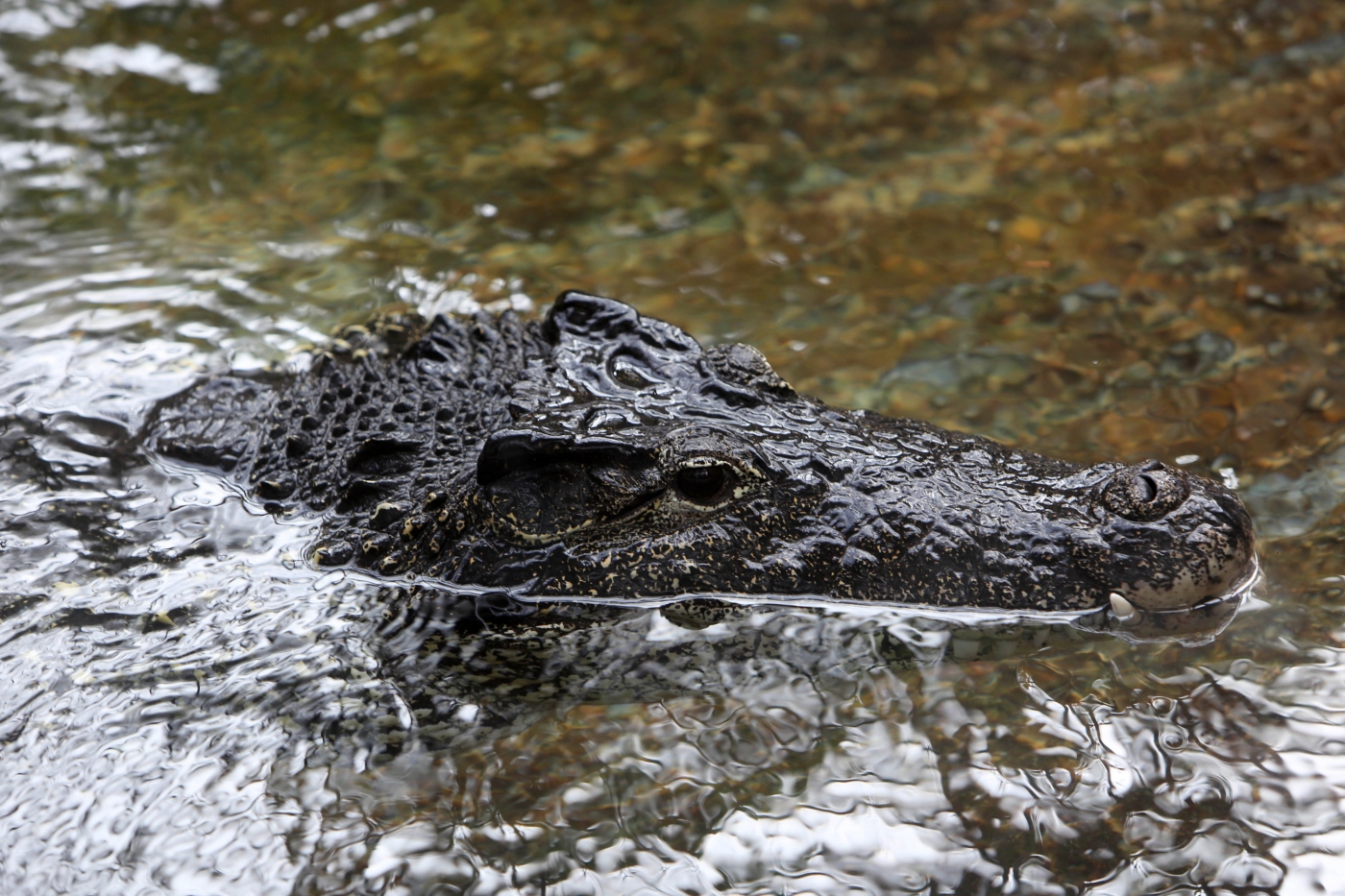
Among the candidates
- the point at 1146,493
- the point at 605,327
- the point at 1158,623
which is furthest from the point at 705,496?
the point at 1158,623

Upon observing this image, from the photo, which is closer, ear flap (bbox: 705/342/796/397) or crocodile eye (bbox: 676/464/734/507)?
crocodile eye (bbox: 676/464/734/507)

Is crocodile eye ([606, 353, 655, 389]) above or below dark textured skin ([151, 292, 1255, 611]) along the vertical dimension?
above

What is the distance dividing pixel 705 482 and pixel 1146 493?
1272mm

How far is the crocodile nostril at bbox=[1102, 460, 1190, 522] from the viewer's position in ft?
10.9

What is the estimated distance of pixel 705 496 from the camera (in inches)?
141

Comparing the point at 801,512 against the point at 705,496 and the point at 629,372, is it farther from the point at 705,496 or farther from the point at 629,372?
the point at 629,372

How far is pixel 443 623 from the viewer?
3812 mm

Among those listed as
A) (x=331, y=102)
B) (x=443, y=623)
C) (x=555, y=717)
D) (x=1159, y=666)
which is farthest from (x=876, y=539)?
(x=331, y=102)

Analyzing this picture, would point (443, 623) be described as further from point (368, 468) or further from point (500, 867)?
point (500, 867)

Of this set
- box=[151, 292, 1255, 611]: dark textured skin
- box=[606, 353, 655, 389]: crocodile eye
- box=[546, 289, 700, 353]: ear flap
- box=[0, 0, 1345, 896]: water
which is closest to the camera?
box=[0, 0, 1345, 896]: water

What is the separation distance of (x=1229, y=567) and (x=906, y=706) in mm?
1002

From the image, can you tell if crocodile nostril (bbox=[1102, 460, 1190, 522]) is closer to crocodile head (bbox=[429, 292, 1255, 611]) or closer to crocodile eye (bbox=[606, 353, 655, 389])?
crocodile head (bbox=[429, 292, 1255, 611])

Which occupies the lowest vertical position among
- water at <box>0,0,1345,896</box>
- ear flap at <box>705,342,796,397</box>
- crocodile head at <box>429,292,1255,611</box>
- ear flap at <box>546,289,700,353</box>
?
water at <box>0,0,1345,896</box>

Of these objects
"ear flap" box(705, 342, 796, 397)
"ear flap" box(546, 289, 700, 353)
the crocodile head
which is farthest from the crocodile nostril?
"ear flap" box(546, 289, 700, 353)
